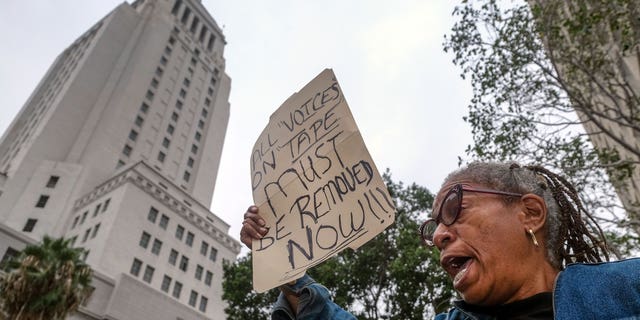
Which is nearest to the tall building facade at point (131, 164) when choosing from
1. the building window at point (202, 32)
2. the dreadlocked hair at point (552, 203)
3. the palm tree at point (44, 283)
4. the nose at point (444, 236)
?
the building window at point (202, 32)

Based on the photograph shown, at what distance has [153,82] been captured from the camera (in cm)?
5750

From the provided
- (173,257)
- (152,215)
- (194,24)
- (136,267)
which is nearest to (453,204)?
(136,267)

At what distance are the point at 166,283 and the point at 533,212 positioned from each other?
3907 centimetres

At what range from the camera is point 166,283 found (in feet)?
120

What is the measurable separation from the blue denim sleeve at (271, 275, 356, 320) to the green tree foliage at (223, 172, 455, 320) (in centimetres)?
1203

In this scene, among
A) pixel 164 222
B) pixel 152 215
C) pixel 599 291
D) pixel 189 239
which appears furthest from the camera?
pixel 189 239

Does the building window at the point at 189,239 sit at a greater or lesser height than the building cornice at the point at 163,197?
lesser

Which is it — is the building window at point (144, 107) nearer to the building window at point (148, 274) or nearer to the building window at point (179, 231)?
the building window at point (179, 231)

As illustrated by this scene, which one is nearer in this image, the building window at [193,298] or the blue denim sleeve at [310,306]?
the blue denim sleeve at [310,306]

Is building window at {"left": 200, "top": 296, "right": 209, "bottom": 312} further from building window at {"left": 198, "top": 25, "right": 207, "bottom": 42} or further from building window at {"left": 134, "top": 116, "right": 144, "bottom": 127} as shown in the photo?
building window at {"left": 198, "top": 25, "right": 207, "bottom": 42}

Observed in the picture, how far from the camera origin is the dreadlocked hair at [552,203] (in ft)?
6.33

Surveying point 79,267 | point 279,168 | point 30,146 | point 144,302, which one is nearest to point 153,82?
point 30,146

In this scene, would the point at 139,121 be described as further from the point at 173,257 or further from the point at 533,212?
the point at 533,212

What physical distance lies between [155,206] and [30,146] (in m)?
17.0
